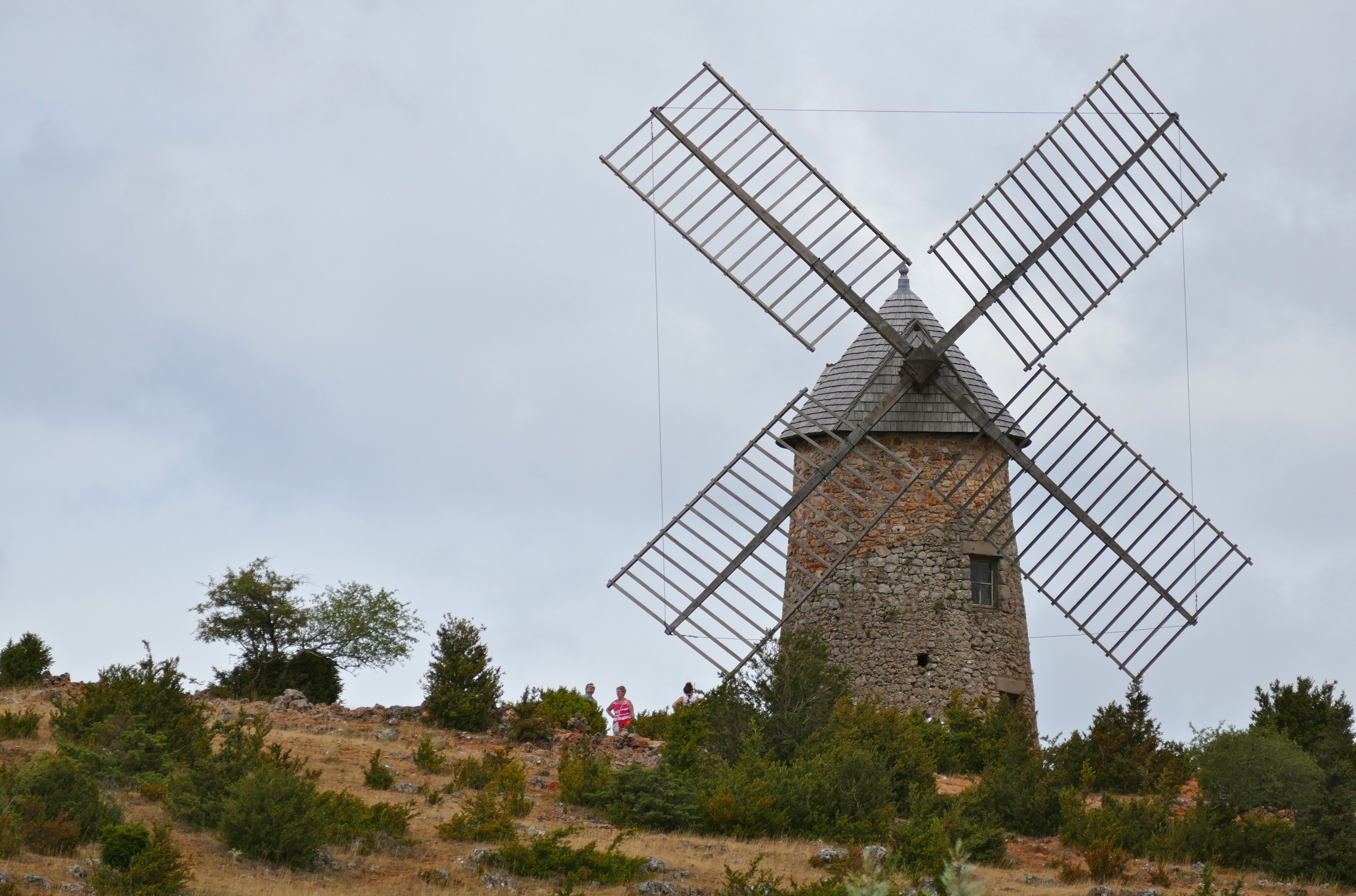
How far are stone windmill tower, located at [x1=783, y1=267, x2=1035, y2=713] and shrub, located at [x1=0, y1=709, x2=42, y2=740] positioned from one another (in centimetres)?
992

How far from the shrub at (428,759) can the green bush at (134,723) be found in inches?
91.4

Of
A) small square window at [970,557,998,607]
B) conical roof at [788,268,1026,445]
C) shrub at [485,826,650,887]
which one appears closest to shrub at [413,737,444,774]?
shrub at [485,826,650,887]

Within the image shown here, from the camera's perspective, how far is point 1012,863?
1401cm

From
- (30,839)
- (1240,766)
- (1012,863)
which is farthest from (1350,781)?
(30,839)

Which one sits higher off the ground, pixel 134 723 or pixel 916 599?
pixel 916 599

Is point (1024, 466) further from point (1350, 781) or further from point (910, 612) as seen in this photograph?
point (1350, 781)

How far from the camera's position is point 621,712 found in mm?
20688

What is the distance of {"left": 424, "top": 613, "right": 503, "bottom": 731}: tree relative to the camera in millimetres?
19312

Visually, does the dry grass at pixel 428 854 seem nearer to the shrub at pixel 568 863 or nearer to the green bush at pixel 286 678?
the shrub at pixel 568 863

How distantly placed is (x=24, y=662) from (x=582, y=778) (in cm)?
1042

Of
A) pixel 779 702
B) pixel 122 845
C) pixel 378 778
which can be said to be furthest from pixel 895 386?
pixel 122 845

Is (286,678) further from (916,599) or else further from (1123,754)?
(1123,754)

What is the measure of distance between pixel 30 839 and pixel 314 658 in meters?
11.8

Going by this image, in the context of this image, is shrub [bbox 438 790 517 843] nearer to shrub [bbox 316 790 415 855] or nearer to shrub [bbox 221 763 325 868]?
shrub [bbox 316 790 415 855]
